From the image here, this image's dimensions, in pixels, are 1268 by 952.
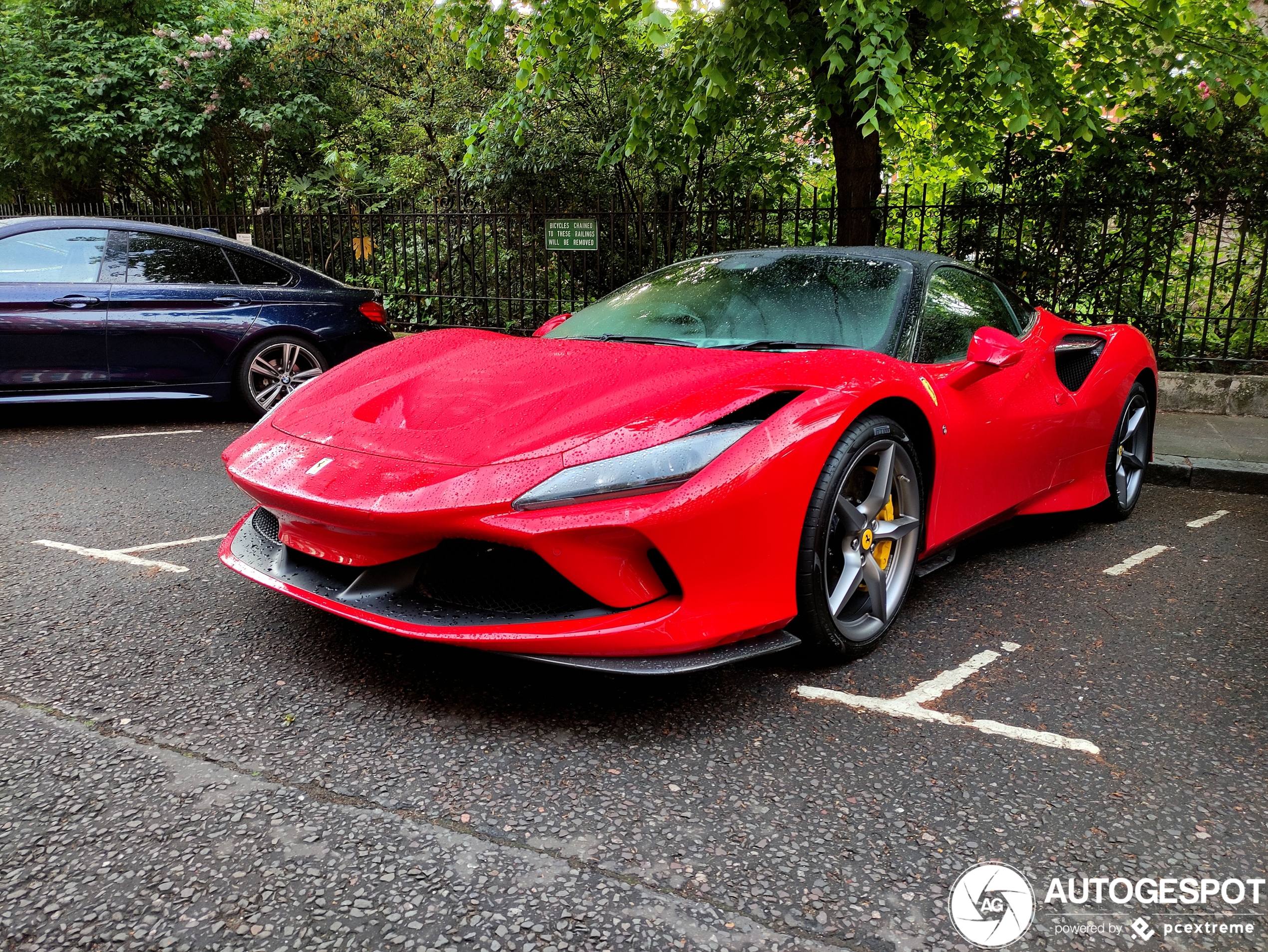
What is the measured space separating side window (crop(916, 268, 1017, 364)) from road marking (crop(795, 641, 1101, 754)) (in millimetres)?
1068

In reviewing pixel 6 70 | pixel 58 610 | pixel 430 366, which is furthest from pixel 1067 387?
pixel 6 70

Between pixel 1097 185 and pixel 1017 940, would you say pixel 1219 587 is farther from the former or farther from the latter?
pixel 1097 185

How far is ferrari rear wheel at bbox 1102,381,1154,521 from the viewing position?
4445mm

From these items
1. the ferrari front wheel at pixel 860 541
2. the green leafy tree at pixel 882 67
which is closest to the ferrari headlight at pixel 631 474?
the ferrari front wheel at pixel 860 541

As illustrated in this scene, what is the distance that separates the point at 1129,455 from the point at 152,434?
19.2ft

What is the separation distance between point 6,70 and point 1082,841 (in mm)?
15302

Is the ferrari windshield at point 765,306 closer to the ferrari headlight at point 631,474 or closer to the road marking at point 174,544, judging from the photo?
the ferrari headlight at point 631,474

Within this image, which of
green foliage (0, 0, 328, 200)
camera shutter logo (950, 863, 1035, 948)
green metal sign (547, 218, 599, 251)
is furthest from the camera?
green foliage (0, 0, 328, 200)

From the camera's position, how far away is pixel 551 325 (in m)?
3.80

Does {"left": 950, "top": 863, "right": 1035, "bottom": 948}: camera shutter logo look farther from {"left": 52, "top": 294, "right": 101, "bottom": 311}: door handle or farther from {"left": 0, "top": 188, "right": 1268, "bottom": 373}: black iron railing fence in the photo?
{"left": 52, "top": 294, "right": 101, "bottom": 311}: door handle

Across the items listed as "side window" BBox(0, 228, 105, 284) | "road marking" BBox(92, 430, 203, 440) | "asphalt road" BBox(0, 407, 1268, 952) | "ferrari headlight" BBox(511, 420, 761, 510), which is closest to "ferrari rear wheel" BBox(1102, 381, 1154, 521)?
"asphalt road" BBox(0, 407, 1268, 952)

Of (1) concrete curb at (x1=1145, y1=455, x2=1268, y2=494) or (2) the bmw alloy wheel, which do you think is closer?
(1) concrete curb at (x1=1145, y1=455, x2=1268, y2=494)

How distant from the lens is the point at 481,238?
11.0 metres

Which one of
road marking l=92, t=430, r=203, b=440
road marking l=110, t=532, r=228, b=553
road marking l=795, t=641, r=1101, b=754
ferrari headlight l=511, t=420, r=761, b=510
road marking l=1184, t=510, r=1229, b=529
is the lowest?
road marking l=1184, t=510, r=1229, b=529
